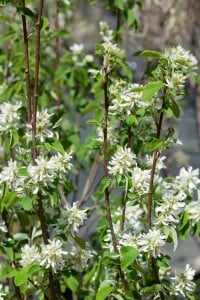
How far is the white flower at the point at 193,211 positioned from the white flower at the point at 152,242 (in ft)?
0.44

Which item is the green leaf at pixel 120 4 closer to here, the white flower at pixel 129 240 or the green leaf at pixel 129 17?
the green leaf at pixel 129 17

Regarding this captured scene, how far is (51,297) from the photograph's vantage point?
1.69 m

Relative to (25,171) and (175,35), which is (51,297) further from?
(175,35)

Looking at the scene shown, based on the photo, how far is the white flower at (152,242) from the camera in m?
1.53

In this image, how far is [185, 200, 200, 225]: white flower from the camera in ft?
5.38

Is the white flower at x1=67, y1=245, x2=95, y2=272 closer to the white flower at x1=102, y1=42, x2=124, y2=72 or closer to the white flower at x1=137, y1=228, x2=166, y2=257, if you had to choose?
the white flower at x1=137, y1=228, x2=166, y2=257

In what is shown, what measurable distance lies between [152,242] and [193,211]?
17 centimetres

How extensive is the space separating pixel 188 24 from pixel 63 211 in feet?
9.36

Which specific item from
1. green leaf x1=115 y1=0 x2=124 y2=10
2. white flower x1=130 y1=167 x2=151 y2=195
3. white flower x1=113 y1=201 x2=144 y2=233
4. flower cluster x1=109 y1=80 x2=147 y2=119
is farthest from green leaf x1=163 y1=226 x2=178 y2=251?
green leaf x1=115 y1=0 x2=124 y2=10

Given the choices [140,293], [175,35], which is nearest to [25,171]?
[140,293]

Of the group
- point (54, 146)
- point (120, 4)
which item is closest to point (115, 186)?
point (54, 146)

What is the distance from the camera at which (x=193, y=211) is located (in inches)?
64.5

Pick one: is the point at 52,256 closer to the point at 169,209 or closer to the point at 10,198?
the point at 10,198

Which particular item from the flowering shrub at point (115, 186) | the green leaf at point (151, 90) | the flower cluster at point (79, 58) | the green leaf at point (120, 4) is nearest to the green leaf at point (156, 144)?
the flowering shrub at point (115, 186)
